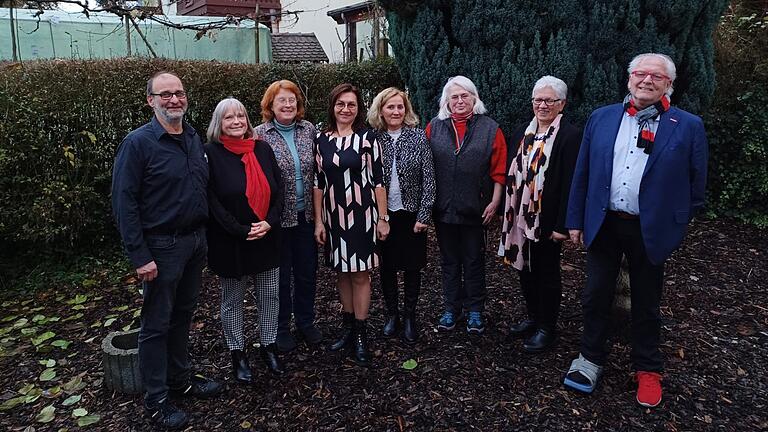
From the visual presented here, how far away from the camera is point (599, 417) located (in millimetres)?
2959

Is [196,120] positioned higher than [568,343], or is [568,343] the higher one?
[196,120]

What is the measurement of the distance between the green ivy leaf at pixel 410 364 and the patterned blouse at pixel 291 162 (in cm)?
117

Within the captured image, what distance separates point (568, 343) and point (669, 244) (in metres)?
1.20

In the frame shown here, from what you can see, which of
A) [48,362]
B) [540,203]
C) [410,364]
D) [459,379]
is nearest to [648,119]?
[540,203]

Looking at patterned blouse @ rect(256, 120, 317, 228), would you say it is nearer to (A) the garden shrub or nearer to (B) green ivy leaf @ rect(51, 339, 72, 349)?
(B) green ivy leaf @ rect(51, 339, 72, 349)

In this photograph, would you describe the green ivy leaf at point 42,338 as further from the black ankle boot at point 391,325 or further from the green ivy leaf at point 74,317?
the black ankle boot at point 391,325

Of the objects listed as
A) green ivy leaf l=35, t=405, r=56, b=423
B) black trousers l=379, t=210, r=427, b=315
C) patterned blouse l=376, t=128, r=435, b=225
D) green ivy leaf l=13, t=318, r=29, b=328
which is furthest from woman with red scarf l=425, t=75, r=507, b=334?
green ivy leaf l=13, t=318, r=29, b=328

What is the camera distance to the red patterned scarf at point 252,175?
3.10 meters

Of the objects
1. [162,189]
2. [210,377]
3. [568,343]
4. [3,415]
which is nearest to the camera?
[162,189]

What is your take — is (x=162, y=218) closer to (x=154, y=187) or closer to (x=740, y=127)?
(x=154, y=187)

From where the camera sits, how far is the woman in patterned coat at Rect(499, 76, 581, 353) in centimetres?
332

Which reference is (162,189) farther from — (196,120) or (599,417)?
(196,120)

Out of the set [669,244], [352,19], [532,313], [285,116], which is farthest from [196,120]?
[352,19]

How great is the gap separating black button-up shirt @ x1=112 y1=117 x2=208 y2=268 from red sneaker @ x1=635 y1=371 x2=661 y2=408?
8.76 ft
